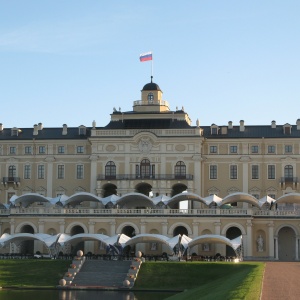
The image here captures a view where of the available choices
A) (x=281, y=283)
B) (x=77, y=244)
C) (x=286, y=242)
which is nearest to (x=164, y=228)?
(x=77, y=244)

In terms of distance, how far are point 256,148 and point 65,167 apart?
885 inches

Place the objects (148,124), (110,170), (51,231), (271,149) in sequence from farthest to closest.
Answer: (271,149), (148,124), (110,170), (51,231)

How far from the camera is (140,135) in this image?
90.8 meters

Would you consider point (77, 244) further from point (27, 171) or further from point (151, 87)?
point (151, 87)

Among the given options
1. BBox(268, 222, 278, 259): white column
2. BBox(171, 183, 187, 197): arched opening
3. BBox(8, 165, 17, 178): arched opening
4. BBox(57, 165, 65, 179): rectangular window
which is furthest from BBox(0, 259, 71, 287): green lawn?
BBox(8, 165, 17, 178): arched opening

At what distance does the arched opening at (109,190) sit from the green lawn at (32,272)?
2513cm

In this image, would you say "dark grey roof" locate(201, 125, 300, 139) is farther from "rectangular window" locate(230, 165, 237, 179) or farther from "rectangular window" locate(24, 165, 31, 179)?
"rectangular window" locate(24, 165, 31, 179)

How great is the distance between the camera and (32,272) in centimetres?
6450

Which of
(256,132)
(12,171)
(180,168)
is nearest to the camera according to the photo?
(180,168)

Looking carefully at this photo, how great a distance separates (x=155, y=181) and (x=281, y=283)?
46.1 m

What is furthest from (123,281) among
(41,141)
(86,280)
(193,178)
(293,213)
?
(41,141)

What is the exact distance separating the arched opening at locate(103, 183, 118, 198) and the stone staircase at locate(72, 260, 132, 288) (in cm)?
2470

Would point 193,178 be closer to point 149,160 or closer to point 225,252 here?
point 149,160

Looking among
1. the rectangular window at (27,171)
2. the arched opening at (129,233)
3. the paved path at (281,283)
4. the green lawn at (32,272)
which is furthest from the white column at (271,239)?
the rectangular window at (27,171)
